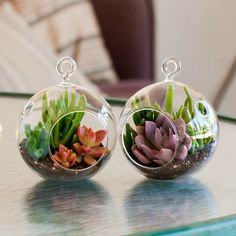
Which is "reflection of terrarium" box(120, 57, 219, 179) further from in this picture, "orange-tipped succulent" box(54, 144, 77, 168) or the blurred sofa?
the blurred sofa

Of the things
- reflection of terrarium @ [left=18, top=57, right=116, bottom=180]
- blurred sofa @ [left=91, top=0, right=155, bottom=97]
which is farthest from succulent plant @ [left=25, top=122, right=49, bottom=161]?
blurred sofa @ [left=91, top=0, right=155, bottom=97]

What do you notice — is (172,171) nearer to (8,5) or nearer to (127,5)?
(8,5)

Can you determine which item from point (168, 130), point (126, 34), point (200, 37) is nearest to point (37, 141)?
point (168, 130)

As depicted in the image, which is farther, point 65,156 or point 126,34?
point 126,34

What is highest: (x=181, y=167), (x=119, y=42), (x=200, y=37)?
(x=181, y=167)

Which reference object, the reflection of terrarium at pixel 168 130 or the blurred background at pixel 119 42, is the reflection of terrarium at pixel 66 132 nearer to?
the reflection of terrarium at pixel 168 130

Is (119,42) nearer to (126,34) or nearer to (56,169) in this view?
(126,34)

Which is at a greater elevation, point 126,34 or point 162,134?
point 162,134

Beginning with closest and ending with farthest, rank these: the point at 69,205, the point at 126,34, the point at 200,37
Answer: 1. the point at 69,205
2. the point at 126,34
3. the point at 200,37
